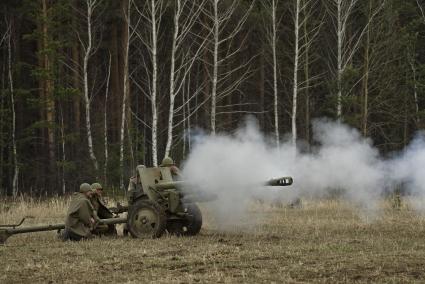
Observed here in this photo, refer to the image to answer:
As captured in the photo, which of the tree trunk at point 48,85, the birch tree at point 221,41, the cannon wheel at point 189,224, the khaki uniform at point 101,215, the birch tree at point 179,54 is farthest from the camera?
the tree trunk at point 48,85

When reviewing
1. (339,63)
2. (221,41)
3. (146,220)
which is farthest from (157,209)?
(339,63)

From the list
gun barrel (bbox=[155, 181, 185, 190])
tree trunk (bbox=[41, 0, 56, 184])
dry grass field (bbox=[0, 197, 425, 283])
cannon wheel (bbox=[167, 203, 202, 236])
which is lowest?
dry grass field (bbox=[0, 197, 425, 283])

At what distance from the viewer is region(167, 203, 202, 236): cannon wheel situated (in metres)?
19.1

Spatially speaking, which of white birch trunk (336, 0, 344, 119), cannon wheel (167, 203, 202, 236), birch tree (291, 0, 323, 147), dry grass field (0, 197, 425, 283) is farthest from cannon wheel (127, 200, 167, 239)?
white birch trunk (336, 0, 344, 119)

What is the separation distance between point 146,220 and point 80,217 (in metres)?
1.63

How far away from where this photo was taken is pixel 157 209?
1847 centimetres

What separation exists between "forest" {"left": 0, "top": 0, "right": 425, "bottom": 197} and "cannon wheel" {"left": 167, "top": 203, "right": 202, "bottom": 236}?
10.2m

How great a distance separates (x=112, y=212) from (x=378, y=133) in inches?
1148

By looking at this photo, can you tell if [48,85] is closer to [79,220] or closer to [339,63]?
[339,63]

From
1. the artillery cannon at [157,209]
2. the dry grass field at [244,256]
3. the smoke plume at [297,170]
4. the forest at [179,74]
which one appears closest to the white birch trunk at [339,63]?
the forest at [179,74]

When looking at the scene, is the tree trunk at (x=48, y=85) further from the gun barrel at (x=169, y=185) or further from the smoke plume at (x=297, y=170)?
the gun barrel at (x=169, y=185)

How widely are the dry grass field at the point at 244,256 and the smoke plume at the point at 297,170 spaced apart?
0.90 m

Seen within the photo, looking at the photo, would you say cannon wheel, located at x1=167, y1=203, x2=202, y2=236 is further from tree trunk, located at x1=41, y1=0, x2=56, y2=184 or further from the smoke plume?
tree trunk, located at x1=41, y1=0, x2=56, y2=184

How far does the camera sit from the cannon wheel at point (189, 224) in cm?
1911
